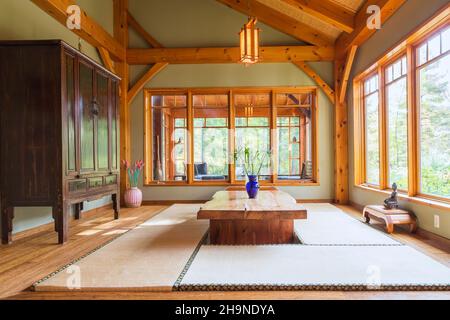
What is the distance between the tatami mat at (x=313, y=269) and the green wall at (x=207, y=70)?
3.75 metres

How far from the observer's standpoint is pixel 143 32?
691 cm

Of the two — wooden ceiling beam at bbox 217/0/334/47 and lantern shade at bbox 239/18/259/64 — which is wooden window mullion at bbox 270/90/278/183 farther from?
lantern shade at bbox 239/18/259/64

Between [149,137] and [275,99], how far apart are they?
2686 millimetres

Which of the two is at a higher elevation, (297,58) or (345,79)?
(297,58)

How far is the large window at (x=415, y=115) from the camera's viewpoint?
11.6 ft

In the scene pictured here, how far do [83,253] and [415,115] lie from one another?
3.90 meters

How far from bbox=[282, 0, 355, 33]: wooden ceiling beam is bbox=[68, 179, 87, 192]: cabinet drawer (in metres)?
3.97


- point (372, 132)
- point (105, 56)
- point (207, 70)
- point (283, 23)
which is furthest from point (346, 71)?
point (105, 56)

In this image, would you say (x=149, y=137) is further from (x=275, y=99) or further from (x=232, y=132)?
(x=275, y=99)

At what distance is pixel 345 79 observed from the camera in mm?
6297

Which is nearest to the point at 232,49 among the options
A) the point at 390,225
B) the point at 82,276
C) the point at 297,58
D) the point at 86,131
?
the point at 297,58

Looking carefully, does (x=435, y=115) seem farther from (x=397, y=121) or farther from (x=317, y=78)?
(x=317, y=78)
